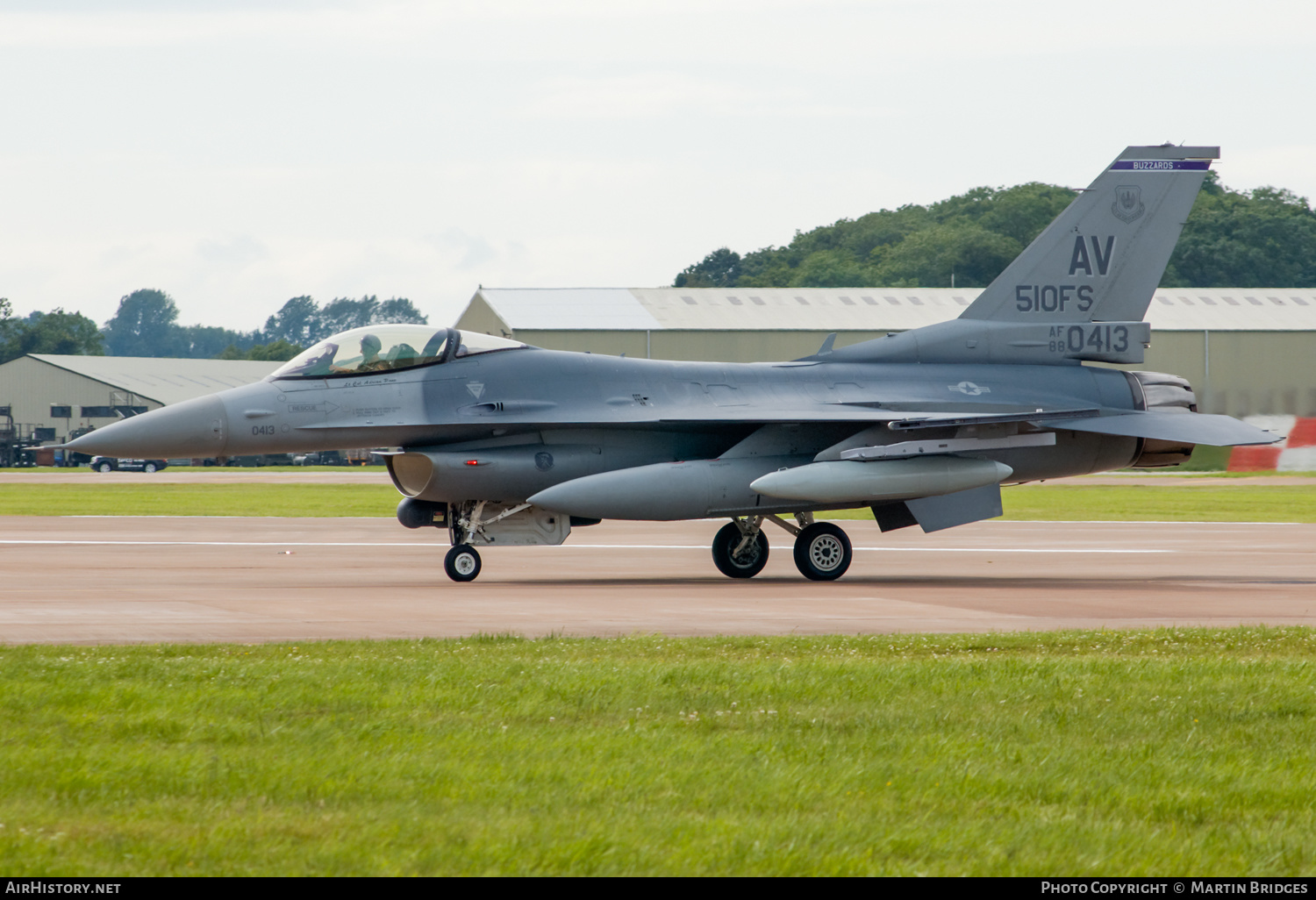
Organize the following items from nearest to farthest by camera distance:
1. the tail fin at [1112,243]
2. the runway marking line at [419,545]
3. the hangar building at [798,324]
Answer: the tail fin at [1112,243] → the runway marking line at [419,545] → the hangar building at [798,324]

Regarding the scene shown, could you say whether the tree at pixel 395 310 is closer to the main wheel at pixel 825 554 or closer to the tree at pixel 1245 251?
the tree at pixel 1245 251

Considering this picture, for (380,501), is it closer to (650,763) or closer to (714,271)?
(650,763)

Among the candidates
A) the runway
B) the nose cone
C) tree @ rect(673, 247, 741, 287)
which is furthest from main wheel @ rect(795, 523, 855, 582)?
tree @ rect(673, 247, 741, 287)

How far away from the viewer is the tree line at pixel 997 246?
94625 mm

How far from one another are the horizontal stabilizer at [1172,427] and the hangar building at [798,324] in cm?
3769

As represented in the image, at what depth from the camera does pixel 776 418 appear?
16828 millimetres

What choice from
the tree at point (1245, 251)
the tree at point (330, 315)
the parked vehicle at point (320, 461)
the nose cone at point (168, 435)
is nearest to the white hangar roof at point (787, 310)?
the parked vehicle at point (320, 461)

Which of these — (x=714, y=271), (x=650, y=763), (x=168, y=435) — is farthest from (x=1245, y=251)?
(x=650, y=763)

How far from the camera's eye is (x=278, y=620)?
1210 cm

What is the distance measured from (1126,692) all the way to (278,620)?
6.99 m

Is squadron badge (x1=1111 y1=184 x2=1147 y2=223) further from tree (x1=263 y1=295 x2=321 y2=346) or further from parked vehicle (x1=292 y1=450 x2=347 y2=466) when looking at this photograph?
tree (x1=263 y1=295 x2=321 y2=346)

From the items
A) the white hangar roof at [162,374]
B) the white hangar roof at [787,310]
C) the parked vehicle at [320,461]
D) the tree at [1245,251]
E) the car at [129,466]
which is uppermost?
the tree at [1245,251]

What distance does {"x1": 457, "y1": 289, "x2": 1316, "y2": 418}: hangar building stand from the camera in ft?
182

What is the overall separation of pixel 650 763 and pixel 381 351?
11.1m
